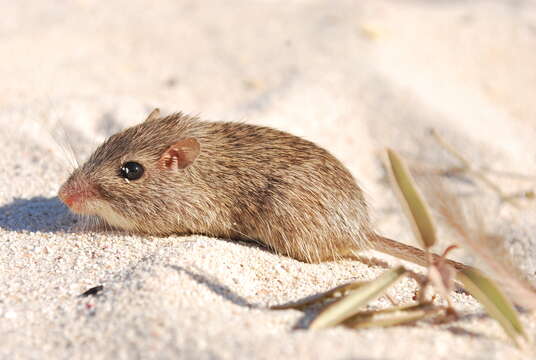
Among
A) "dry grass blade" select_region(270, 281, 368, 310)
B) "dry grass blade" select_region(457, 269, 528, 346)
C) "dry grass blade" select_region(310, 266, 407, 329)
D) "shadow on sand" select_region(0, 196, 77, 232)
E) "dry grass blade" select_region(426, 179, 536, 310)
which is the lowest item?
"shadow on sand" select_region(0, 196, 77, 232)

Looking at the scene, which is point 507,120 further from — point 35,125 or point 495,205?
point 35,125

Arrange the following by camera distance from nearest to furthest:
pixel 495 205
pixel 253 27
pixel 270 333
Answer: pixel 270 333 < pixel 495 205 < pixel 253 27

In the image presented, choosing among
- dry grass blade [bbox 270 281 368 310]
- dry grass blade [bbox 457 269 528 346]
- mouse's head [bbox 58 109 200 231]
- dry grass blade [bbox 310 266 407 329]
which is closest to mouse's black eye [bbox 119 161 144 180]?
mouse's head [bbox 58 109 200 231]

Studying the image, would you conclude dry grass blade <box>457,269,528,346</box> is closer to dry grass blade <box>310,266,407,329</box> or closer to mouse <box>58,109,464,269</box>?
dry grass blade <box>310,266,407,329</box>

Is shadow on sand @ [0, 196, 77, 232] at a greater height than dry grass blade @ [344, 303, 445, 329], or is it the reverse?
dry grass blade @ [344, 303, 445, 329]

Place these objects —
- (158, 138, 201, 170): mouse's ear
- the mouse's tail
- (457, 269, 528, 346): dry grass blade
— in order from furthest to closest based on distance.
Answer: (158, 138, 201, 170): mouse's ear < the mouse's tail < (457, 269, 528, 346): dry grass blade

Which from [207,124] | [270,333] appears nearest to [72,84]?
[207,124]

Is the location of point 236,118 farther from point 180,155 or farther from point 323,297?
point 323,297

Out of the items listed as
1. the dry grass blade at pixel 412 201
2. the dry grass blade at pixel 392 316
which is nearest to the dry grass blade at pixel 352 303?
the dry grass blade at pixel 392 316
